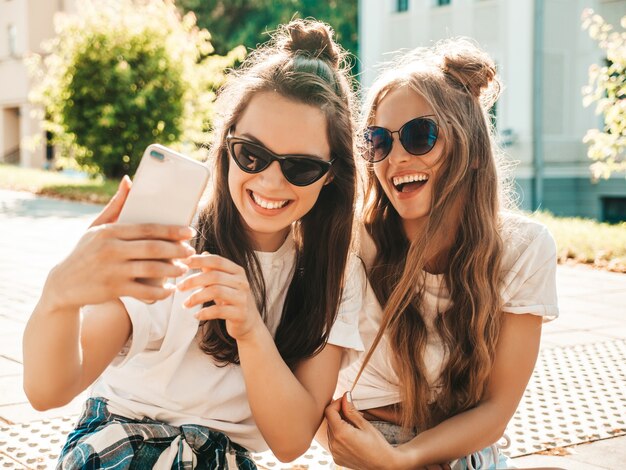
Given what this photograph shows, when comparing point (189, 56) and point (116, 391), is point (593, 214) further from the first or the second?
point (116, 391)

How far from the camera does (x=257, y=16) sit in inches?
1123

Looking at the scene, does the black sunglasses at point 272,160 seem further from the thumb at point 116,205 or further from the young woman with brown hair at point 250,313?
the thumb at point 116,205

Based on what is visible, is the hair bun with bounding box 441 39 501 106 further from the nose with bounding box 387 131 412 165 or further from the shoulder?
the shoulder

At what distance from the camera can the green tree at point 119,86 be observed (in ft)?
53.9

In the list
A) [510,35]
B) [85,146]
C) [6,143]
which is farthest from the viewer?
[6,143]

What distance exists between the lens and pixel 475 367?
2455 millimetres

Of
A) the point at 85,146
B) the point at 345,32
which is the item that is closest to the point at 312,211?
the point at 85,146

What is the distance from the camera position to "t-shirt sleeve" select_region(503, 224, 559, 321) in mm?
2473

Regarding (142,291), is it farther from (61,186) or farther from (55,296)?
(61,186)

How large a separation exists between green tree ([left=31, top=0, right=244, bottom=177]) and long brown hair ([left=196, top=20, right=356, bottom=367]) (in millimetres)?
14275

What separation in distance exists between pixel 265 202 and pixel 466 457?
1.04 metres

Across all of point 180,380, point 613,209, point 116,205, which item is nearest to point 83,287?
point 116,205

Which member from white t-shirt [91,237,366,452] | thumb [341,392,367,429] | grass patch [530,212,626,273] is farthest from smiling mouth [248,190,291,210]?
grass patch [530,212,626,273]

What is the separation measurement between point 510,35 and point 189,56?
7.24 metres
